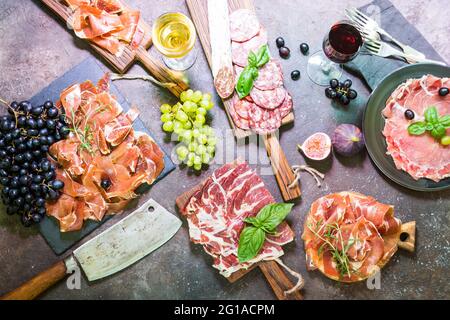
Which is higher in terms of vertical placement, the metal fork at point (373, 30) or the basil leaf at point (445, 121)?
the metal fork at point (373, 30)

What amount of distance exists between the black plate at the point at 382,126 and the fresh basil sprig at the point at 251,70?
442 mm

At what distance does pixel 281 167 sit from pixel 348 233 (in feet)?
1.17

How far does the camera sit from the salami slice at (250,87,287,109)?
1649mm

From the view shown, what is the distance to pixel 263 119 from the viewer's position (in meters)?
1.67

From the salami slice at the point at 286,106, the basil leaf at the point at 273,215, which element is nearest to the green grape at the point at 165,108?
the salami slice at the point at 286,106

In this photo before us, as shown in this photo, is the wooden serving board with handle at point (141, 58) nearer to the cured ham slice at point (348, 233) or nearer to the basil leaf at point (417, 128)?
the cured ham slice at point (348, 233)

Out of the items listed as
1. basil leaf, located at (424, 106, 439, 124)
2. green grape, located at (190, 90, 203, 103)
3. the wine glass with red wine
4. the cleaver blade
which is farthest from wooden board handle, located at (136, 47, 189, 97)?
basil leaf, located at (424, 106, 439, 124)

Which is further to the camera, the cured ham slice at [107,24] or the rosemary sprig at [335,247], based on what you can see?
the cured ham slice at [107,24]

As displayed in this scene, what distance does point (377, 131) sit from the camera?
1667 mm

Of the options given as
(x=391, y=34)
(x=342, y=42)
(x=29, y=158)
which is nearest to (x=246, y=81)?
(x=342, y=42)

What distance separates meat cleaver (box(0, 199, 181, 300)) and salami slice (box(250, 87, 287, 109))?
0.57 m

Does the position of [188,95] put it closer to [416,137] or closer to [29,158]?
[29,158]

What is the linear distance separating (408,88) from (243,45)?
652mm

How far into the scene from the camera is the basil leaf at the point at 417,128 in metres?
1.60
